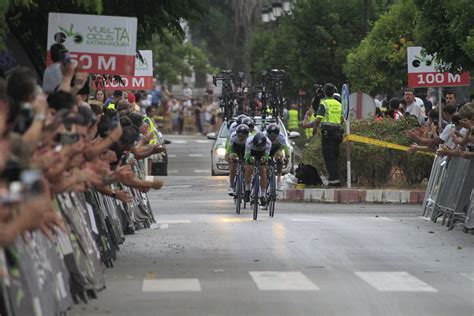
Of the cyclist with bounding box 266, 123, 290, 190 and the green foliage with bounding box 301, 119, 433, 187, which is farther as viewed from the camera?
the green foliage with bounding box 301, 119, 433, 187

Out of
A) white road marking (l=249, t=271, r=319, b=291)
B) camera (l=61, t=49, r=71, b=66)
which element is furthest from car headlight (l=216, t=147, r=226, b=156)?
white road marking (l=249, t=271, r=319, b=291)

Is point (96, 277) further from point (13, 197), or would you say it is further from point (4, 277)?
point (13, 197)

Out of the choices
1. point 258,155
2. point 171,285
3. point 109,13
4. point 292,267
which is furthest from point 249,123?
point 171,285

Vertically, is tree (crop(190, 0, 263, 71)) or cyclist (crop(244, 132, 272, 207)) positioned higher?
tree (crop(190, 0, 263, 71))

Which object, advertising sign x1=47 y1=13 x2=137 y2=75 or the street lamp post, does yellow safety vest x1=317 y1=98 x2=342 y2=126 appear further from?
the street lamp post

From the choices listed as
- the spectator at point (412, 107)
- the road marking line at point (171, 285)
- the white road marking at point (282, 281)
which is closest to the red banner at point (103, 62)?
the white road marking at point (282, 281)

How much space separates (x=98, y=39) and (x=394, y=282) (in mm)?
6520

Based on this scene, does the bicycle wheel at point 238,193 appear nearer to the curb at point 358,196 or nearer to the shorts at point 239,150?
the shorts at point 239,150

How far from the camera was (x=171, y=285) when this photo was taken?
1428cm

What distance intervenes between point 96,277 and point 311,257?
3.83m

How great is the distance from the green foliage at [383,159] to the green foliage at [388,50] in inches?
297

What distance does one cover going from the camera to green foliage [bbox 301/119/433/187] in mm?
28797

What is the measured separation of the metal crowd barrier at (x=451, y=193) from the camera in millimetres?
21375

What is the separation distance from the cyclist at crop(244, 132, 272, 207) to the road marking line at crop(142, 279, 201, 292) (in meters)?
9.47
